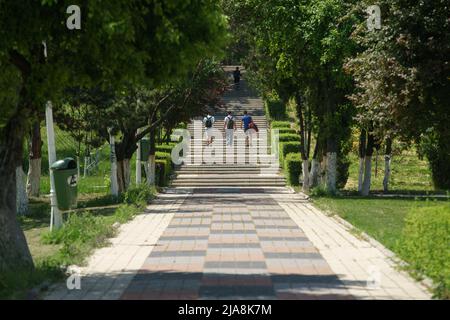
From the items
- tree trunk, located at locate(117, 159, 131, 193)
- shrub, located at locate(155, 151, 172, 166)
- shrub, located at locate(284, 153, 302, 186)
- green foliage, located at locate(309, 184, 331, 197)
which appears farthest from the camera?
shrub, located at locate(155, 151, 172, 166)

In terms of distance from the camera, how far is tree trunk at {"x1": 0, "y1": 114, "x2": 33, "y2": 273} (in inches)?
459

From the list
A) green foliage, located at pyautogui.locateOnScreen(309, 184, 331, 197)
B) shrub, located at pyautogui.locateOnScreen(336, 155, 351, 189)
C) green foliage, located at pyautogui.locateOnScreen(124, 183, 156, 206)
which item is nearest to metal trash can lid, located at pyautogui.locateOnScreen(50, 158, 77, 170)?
green foliage, located at pyautogui.locateOnScreen(124, 183, 156, 206)

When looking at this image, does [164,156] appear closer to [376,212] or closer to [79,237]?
[376,212]

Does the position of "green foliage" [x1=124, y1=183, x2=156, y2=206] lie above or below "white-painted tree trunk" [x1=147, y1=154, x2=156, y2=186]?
below

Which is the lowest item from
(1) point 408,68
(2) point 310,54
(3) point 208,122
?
(3) point 208,122

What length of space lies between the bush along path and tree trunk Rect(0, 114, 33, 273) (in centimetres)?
83

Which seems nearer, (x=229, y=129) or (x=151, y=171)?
(x=151, y=171)

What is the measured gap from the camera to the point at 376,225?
18641 millimetres

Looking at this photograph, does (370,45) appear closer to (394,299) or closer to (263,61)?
(263,61)

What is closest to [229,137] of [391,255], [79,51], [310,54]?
[310,54]

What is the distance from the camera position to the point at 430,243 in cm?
1162

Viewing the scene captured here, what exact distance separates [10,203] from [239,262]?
3374mm

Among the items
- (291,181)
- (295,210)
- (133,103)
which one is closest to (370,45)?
(295,210)

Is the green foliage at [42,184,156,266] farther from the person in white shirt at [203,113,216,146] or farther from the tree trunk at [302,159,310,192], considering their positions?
the person in white shirt at [203,113,216,146]
